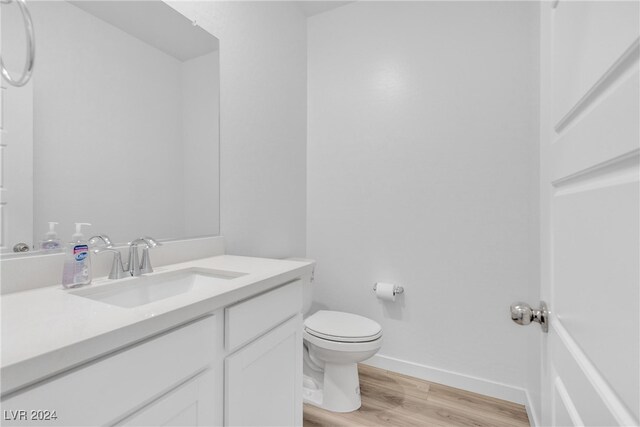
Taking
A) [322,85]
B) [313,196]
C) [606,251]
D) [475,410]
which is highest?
[322,85]

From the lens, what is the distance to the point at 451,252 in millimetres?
1946

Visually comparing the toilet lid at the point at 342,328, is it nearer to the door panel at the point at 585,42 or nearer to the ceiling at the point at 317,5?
the door panel at the point at 585,42

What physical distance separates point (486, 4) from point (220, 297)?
7.14 ft

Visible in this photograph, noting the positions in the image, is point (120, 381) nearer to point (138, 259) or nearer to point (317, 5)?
point (138, 259)

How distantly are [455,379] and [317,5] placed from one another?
2.73 m

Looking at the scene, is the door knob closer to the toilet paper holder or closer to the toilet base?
the toilet base

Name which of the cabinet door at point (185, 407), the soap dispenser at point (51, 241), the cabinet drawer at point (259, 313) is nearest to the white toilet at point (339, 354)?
the cabinet drawer at point (259, 313)

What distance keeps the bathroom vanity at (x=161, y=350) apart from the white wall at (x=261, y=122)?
0.59 meters

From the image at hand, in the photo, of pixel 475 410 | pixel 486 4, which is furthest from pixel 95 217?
pixel 486 4

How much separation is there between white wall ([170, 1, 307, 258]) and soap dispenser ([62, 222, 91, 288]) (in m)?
0.73

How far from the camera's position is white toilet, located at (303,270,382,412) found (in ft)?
5.33

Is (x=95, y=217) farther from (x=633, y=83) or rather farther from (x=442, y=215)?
(x=442, y=215)

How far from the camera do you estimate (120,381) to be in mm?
627

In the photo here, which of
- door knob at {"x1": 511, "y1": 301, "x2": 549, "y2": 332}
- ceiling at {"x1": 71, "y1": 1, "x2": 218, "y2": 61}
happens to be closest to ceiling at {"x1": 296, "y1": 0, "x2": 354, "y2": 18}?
ceiling at {"x1": 71, "y1": 1, "x2": 218, "y2": 61}
